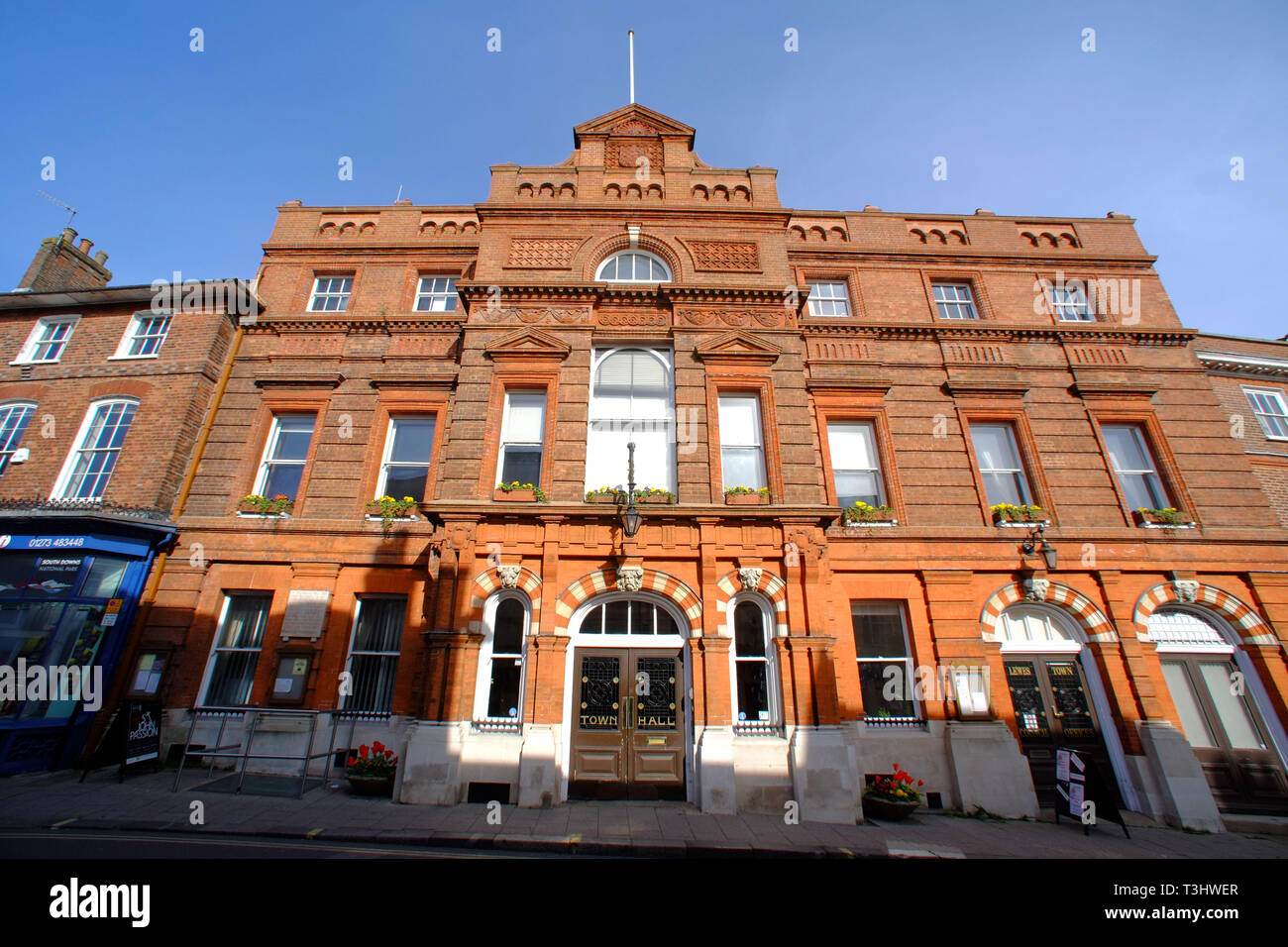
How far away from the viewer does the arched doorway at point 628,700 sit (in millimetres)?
9180

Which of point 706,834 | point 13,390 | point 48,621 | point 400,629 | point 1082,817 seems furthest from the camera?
point 13,390

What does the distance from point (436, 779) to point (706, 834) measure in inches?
188

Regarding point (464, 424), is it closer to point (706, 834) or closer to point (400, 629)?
point (400, 629)

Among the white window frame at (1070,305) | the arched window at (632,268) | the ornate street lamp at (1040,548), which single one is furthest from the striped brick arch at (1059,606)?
the arched window at (632,268)

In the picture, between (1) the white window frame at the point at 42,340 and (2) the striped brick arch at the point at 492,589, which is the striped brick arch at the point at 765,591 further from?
(1) the white window frame at the point at 42,340

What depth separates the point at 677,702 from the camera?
962cm

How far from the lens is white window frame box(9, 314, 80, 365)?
14117mm

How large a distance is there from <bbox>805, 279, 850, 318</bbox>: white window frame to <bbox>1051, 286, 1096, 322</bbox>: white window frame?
602 centimetres

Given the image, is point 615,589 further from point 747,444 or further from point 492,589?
point 747,444

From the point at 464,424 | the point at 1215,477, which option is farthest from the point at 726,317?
the point at 1215,477

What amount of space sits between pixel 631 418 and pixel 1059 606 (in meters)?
Answer: 10.8

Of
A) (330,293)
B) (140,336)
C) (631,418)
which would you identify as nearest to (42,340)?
(140,336)

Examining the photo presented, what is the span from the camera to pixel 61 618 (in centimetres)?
1072
